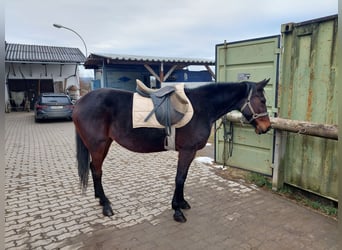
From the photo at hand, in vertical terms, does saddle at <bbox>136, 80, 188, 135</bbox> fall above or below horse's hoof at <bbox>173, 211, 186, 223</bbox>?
above

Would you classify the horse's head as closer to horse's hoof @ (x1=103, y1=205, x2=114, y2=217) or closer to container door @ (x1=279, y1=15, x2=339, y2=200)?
container door @ (x1=279, y1=15, x2=339, y2=200)

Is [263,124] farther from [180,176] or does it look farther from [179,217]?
[179,217]

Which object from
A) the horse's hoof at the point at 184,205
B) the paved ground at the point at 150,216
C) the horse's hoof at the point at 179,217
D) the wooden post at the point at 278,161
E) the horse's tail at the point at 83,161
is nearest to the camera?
the paved ground at the point at 150,216

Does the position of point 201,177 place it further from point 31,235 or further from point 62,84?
point 62,84

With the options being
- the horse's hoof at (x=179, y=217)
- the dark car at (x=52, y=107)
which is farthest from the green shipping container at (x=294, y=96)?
the dark car at (x=52, y=107)

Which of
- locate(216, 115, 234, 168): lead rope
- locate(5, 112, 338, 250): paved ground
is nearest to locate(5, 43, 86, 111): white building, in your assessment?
locate(5, 112, 338, 250): paved ground

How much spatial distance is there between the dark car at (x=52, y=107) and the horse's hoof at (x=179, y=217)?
930 centimetres

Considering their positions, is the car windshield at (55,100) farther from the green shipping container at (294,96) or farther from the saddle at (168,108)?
the saddle at (168,108)

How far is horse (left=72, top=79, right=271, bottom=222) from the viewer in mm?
2680

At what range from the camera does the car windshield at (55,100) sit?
10.6m

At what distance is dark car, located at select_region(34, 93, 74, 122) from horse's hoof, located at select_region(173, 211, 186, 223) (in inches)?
366

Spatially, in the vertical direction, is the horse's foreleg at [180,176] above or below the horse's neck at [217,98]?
below

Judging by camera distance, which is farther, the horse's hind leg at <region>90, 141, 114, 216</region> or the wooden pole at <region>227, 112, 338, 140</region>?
the horse's hind leg at <region>90, 141, 114, 216</region>

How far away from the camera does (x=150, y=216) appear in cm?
279
